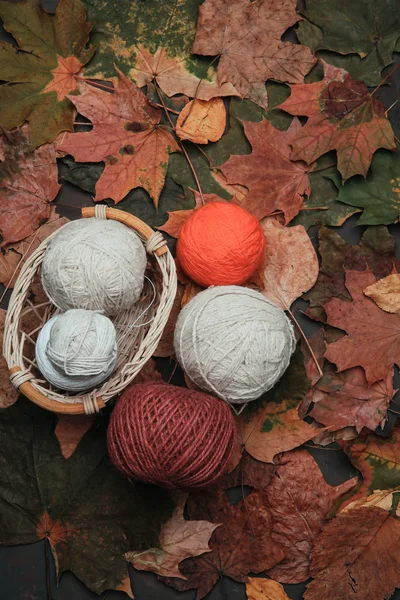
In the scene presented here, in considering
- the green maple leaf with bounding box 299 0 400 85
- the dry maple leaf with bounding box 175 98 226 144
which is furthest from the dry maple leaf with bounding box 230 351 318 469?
the green maple leaf with bounding box 299 0 400 85

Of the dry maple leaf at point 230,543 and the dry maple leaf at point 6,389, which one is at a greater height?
the dry maple leaf at point 6,389

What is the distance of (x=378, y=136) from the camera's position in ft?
4.46

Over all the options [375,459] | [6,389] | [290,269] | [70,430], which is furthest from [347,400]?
[6,389]

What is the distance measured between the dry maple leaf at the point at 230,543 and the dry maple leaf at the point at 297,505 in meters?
0.02

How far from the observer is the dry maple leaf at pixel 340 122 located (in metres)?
1.36

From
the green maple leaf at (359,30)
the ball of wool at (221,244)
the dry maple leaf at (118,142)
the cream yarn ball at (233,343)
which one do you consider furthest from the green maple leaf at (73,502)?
the green maple leaf at (359,30)

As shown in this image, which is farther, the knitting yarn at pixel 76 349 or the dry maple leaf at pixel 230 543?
the dry maple leaf at pixel 230 543

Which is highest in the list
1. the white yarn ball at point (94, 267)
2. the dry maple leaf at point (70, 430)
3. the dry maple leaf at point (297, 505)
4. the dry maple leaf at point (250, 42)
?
the dry maple leaf at point (250, 42)

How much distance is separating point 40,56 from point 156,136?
10.4 inches

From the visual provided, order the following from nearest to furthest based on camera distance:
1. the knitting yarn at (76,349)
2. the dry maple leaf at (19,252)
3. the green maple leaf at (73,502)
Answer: the knitting yarn at (76,349), the green maple leaf at (73,502), the dry maple leaf at (19,252)

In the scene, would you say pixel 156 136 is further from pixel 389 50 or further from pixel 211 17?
pixel 389 50

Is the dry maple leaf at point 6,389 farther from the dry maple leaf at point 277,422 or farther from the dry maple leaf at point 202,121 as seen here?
the dry maple leaf at point 202,121

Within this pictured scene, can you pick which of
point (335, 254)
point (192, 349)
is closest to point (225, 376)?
point (192, 349)

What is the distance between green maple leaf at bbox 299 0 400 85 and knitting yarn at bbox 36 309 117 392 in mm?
715
